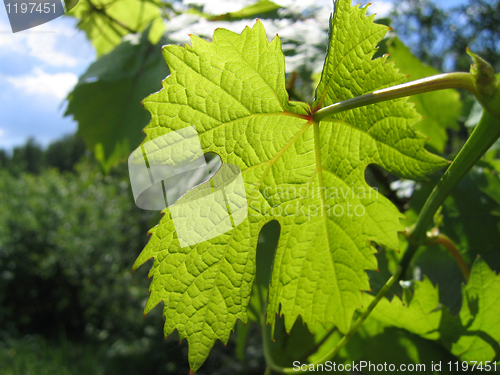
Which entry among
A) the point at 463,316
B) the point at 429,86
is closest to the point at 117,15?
the point at 429,86

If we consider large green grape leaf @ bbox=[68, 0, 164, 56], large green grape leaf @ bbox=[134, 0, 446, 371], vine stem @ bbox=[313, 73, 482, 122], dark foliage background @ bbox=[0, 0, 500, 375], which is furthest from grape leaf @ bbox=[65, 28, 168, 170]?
dark foliage background @ bbox=[0, 0, 500, 375]

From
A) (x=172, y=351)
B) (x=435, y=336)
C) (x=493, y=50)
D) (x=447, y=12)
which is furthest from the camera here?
(x=447, y=12)

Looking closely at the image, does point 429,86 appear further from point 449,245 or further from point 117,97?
point 117,97

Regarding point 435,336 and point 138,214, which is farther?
point 138,214

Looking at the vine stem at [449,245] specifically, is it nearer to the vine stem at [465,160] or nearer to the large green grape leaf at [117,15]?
the vine stem at [465,160]

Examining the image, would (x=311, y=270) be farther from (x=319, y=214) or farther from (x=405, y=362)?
(x=405, y=362)

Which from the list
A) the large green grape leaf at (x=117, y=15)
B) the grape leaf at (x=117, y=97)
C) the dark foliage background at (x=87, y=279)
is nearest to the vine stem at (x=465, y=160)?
the grape leaf at (x=117, y=97)

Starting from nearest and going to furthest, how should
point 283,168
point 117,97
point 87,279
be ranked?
point 283,168, point 117,97, point 87,279

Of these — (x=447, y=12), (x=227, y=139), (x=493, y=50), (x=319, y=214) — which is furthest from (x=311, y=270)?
(x=447, y=12)
